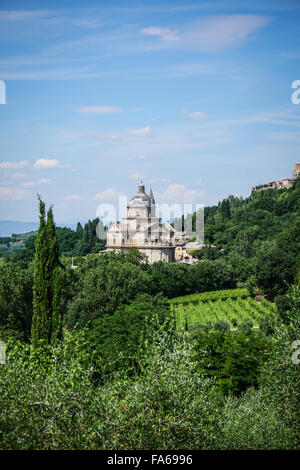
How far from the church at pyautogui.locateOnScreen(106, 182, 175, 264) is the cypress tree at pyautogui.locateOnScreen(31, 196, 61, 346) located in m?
37.5

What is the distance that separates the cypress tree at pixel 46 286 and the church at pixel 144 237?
37477 millimetres

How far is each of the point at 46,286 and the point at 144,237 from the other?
39197mm

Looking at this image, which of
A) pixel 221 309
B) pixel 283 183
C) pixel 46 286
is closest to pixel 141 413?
pixel 46 286

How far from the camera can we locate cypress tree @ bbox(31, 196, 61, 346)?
1680 centimetres

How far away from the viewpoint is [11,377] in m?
9.46

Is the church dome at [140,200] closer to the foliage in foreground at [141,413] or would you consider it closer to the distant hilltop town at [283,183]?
the foliage in foreground at [141,413]

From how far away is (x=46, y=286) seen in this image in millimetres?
17297

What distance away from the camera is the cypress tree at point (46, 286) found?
16.8 meters

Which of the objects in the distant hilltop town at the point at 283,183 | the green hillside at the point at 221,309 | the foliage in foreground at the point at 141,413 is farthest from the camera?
the distant hilltop town at the point at 283,183

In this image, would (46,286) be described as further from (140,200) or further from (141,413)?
(140,200)

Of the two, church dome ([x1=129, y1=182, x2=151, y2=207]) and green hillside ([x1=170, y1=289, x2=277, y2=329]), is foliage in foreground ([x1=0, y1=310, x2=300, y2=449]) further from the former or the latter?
church dome ([x1=129, y1=182, x2=151, y2=207])

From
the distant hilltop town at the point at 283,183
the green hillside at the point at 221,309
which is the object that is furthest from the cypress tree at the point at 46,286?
the distant hilltop town at the point at 283,183

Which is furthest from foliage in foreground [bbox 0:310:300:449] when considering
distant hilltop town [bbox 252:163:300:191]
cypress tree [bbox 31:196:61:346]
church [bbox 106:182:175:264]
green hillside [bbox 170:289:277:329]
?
distant hilltop town [bbox 252:163:300:191]
